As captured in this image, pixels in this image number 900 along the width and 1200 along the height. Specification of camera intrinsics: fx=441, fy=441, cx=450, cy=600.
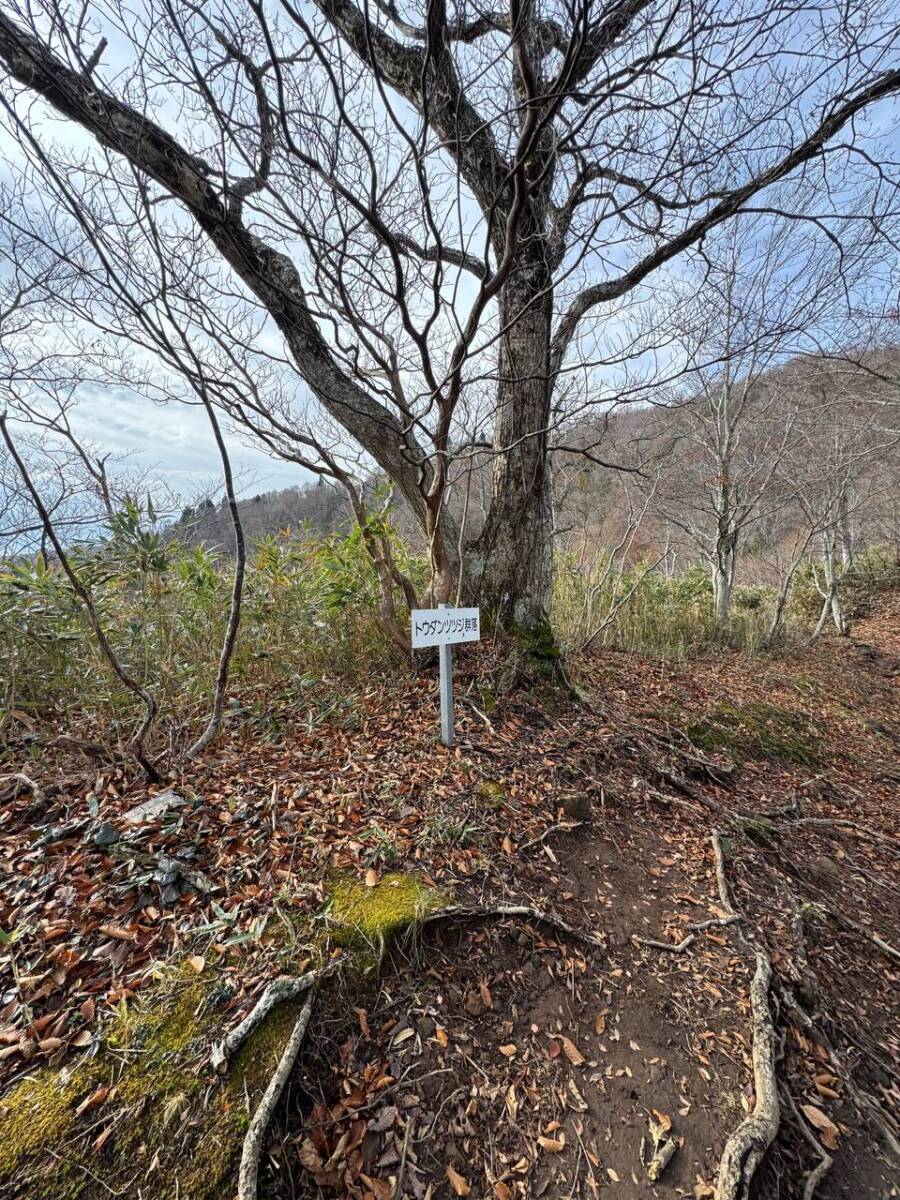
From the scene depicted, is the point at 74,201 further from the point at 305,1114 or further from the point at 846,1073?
the point at 846,1073

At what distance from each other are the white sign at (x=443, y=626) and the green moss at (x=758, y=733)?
214 cm

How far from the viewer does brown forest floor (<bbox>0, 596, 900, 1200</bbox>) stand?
111 cm

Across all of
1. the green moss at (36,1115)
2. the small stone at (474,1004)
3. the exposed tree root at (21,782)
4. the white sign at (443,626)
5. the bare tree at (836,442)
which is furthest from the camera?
the bare tree at (836,442)

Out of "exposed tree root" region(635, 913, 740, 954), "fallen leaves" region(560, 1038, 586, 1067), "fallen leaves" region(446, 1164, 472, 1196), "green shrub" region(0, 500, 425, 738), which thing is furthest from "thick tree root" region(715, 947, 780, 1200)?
"green shrub" region(0, 500, 425, 738)

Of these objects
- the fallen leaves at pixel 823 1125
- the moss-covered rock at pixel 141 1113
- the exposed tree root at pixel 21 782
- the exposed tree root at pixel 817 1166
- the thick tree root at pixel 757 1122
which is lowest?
the fallen leaves at pixel 823 1125

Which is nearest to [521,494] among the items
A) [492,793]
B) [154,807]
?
[492,793]

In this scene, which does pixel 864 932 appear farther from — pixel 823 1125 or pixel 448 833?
pixel 448 833

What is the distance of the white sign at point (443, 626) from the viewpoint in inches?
84.8

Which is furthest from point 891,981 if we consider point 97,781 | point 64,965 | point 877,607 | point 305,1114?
point 877,607

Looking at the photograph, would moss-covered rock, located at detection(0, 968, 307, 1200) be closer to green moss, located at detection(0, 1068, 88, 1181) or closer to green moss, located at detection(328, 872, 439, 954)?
green moss, located at detection(0, 1068, 88, 1181)

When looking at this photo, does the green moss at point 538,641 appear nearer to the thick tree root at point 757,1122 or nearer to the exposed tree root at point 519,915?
the exposed tree root at point 519,915

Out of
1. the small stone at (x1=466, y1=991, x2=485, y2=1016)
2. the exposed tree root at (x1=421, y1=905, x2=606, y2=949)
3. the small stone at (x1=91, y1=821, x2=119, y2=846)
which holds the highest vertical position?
the small stone at (x1=91, y1=821, x2=119, y2=846)

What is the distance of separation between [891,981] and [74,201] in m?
4.50

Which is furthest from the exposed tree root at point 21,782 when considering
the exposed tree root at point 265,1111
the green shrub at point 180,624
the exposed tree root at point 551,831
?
the exposed tree root at point 551,831
